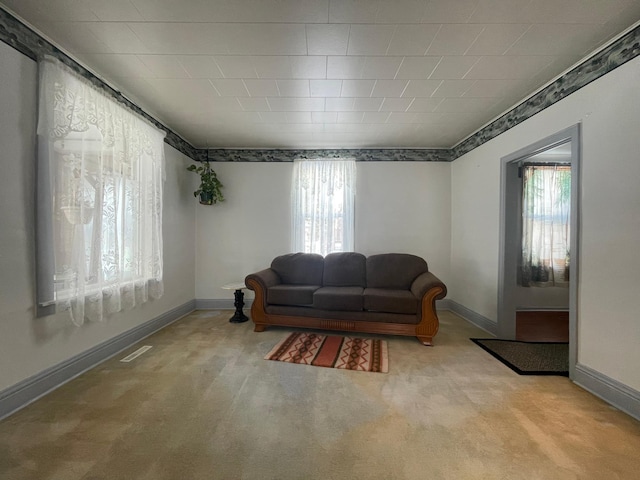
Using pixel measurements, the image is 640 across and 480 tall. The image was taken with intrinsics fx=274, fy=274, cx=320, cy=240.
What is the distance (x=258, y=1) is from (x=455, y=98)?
7.00 ft

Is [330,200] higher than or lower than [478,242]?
higher

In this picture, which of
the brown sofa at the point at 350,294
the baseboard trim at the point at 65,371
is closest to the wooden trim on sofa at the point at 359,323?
the brown sofa at the point at 350,294

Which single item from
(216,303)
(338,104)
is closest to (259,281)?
(216,303)

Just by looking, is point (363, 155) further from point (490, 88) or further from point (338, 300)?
point (338, 300)

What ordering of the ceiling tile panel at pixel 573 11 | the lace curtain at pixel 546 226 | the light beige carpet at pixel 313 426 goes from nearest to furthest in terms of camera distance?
1. the light beige carpet at pixel 313 426
2. the ceiling tile panel at pixel 573 11
3. the lace curtain at pixel 546 226

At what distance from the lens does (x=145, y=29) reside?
1892mm

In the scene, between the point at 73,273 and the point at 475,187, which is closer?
the point at 73,273

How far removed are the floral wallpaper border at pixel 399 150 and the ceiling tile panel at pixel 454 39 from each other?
40.2 inches

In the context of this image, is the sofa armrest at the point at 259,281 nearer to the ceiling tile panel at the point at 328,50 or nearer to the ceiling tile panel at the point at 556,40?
the ceiling tile panel at the point at 328,50

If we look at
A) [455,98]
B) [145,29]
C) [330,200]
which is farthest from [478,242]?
[145,29]

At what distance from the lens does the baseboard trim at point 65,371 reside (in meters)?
1.82

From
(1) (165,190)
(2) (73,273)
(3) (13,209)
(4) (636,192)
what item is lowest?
(2) (73,273)

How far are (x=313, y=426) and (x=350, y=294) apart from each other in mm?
1731

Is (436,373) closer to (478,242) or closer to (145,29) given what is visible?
(478,242)
